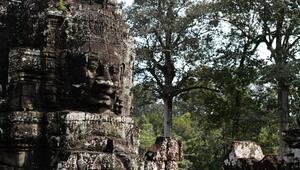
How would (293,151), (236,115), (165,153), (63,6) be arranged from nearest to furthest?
(63,6) < (293,151) < (165,153) < (236,115)

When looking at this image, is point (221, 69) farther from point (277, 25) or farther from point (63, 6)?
point (63, 6)

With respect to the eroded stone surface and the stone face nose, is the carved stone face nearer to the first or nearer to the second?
the stone face nose

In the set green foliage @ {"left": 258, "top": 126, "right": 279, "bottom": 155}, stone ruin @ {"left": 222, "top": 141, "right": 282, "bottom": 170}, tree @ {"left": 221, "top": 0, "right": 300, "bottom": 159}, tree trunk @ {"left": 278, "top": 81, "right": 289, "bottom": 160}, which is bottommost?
stone ruin @ {"left": 222, "top": 141, "right": 282, "bottom": 170}

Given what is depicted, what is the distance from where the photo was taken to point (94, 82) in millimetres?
7051

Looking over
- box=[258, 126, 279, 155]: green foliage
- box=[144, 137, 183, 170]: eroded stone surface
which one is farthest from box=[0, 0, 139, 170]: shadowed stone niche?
box=[258, 126, 279, 155]: green foliage

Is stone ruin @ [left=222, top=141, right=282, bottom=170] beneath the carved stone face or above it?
beneath

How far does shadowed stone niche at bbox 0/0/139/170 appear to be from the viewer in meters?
6.80

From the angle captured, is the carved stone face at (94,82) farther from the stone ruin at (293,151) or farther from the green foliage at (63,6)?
the stone ruin at (293,151)

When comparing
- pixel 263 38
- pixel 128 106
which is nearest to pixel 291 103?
pixel 263 38

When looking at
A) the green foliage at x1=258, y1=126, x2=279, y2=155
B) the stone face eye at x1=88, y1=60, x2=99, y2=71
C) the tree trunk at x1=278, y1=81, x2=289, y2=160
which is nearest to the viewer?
the stone face eye at x1=88, y1=60, x2=99, y2=71

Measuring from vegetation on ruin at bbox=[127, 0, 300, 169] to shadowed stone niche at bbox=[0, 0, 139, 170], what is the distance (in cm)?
1316

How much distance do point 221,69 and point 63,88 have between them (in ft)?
54.5

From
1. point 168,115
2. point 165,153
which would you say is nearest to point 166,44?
point 168,115

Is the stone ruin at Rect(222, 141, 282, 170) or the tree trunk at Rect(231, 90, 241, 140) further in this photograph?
the tree trunk at Rect(231, 90, 241, 140)
